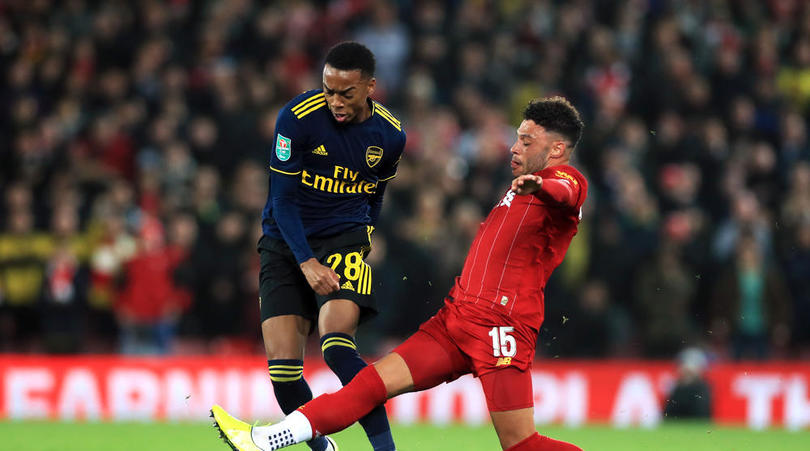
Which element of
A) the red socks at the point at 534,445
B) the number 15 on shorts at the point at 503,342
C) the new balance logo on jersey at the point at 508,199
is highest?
the new balance logo on jersey at the point at 508,199

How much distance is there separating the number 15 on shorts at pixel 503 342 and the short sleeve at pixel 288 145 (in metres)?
1.47

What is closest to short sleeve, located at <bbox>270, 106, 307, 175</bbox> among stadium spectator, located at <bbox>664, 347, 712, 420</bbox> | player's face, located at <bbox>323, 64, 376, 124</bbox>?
player's face, located at <bbox>323, 64, 376, 124</bbox>

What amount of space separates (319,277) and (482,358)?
1.01 meters

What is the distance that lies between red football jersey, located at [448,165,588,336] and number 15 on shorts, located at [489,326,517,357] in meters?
0.07

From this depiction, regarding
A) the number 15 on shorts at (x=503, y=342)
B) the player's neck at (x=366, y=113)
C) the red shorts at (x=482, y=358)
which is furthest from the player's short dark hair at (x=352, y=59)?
the number 15 on shorts at (x=503, y=342)

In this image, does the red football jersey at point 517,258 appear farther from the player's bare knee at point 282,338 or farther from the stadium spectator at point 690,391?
the stadium spectator at point 690,391

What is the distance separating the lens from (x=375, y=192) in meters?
7.02

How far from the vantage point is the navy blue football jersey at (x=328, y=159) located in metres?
6.55

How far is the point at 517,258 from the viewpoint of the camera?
20.2 feet

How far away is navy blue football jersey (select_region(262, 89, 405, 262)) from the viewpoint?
6555 millimetres

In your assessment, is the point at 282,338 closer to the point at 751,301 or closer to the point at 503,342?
the point at 503,342

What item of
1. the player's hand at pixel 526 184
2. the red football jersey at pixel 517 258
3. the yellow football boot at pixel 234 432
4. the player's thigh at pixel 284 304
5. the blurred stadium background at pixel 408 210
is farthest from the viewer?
the blurred stadium background at pixel 408 210

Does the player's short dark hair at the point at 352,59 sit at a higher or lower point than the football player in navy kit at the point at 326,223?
higher

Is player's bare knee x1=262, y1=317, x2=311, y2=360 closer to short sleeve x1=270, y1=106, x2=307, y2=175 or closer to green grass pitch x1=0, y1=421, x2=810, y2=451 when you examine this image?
short sleeve x1=270, y1=106, x2=307, y2=175
